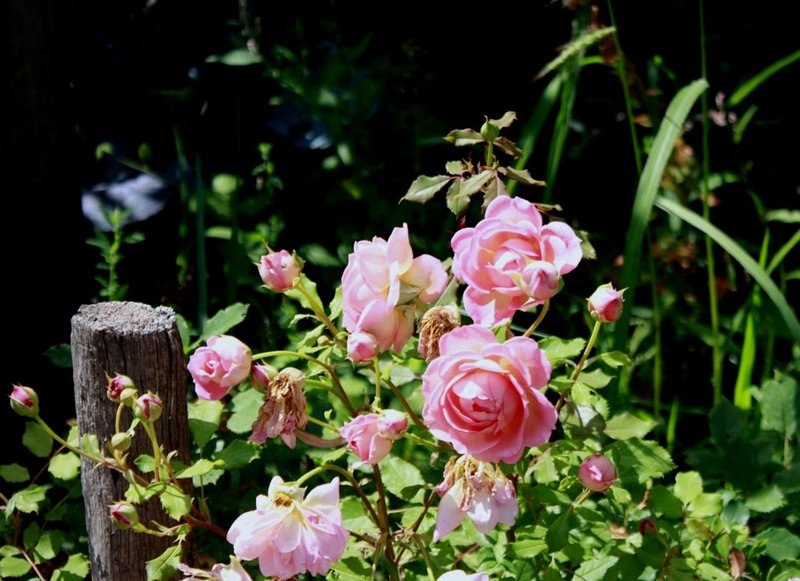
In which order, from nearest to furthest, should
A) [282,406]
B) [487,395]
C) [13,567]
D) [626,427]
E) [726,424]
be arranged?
[487,395]
[282,406]
[626,427]
[13,567]
[726,424]

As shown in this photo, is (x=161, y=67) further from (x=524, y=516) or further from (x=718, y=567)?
(x=718, y=567)

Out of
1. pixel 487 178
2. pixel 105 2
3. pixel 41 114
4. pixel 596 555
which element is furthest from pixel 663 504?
pixel 105 2

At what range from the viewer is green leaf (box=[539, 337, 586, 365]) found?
1.21 m

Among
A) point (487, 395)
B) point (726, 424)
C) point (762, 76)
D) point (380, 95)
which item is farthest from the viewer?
point (380, 95)

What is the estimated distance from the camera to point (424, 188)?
47.3 inches

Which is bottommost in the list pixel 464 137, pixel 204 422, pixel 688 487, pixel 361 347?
pixel 688 487

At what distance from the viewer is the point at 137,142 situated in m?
2.44

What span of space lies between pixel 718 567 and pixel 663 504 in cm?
16

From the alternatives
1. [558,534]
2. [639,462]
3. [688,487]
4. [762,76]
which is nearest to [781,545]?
[688,487]

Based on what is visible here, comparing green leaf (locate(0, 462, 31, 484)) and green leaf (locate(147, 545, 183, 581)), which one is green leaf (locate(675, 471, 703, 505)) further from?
green leaf (locate(0, 462, 31, 484))

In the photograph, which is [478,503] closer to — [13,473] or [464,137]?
[464,137]

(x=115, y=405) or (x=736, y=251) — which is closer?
(x=115, y=405)

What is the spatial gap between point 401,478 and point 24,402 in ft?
1.49

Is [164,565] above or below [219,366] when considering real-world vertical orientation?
below
